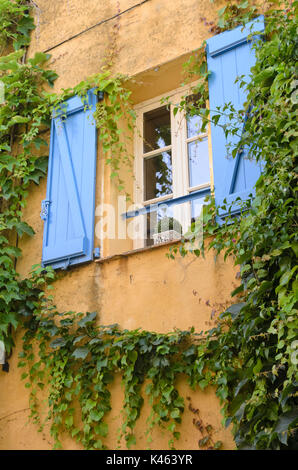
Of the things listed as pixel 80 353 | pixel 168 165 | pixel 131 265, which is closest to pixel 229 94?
pixel 168 165

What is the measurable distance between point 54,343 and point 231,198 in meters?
1.66

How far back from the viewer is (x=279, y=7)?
454cm

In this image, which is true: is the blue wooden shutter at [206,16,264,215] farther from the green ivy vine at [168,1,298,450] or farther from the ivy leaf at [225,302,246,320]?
the ivy leaf at [225,302,246,320]

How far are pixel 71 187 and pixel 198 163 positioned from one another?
1.03 m

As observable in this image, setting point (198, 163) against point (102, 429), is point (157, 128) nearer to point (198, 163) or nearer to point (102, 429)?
point (198, 163)

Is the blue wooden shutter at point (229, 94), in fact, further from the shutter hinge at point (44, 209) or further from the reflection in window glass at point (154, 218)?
the shutter hinge at point (44, 209)

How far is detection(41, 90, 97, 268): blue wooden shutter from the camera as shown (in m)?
4.82

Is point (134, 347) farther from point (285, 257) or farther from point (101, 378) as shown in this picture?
point (285, 257)

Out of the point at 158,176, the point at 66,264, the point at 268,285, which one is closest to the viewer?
the point at 268,285

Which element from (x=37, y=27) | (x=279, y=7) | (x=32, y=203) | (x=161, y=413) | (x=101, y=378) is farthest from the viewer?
(x=37, y=27)

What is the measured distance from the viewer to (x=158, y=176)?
5.28 m

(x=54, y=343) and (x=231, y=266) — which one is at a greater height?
(x=231, y=266)

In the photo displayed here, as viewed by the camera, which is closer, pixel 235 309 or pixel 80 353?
pixel 235 309

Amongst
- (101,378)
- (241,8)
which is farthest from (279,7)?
(101,378)
